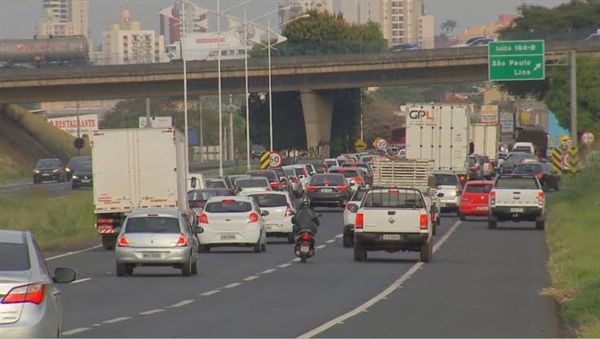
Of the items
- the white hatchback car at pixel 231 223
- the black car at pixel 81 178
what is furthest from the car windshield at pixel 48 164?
the white hatchback car at pixel 231 223

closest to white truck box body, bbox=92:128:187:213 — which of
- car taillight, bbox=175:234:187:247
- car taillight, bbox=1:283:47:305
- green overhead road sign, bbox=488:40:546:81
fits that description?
car taillight, bbox=175:234:187:247

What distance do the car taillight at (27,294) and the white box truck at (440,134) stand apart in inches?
2309

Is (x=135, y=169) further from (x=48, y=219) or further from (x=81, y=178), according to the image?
(x=81, y=178)

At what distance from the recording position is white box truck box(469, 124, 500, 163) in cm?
10681

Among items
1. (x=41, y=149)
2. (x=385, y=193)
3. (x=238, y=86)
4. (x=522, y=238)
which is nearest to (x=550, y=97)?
(x=238, y=86)

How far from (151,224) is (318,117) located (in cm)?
8039

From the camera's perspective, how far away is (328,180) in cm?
6731

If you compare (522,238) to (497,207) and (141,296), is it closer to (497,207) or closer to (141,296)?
(497,207)

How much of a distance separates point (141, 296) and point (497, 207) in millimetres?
28676

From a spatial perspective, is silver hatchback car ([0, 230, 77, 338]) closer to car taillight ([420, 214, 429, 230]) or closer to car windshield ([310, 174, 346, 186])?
car taillight ([420, 214, 429, 230])

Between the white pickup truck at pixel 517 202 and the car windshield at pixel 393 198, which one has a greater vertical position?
the car windshield at pixel 393 198

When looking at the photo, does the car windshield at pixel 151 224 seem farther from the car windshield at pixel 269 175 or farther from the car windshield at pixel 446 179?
the car windshield at pixel 269 175

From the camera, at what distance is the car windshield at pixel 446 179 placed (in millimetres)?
64000

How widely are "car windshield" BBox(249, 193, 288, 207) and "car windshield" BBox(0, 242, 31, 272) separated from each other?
3228cm
